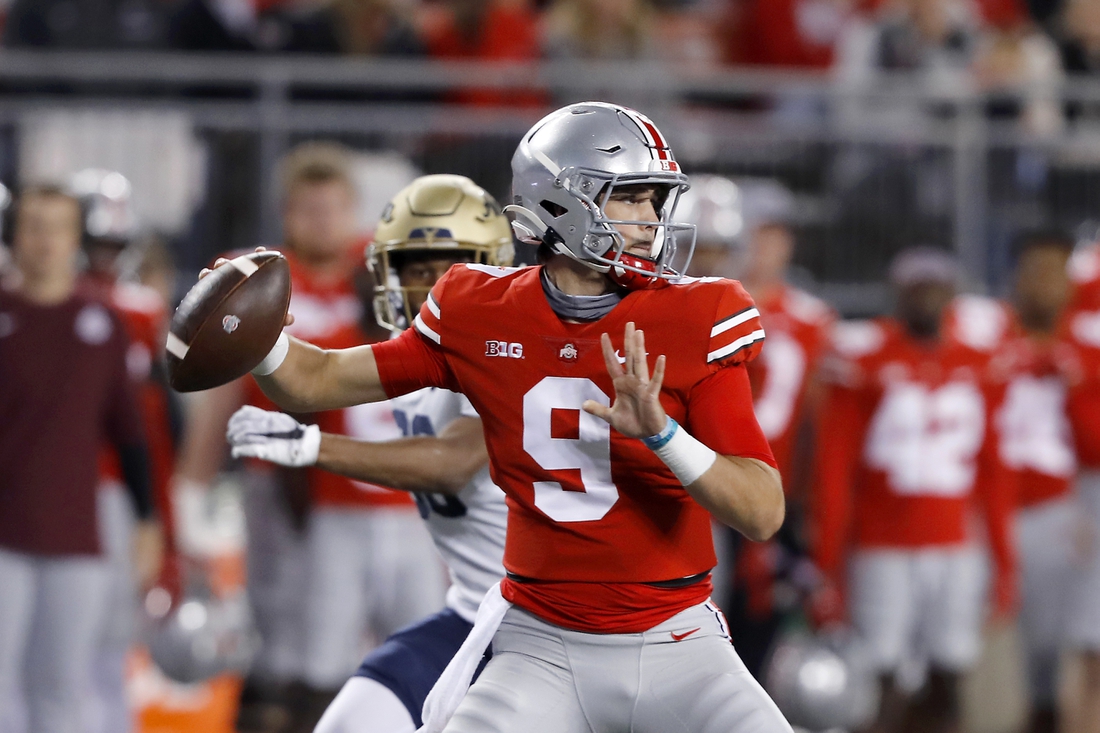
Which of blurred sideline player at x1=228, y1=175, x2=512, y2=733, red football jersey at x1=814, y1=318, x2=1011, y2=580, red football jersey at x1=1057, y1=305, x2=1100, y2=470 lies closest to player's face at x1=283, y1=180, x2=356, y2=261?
red football jersey at x1=814, y1=318, x2=1011, y2=580

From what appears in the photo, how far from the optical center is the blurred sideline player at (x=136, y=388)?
5766 millimetres

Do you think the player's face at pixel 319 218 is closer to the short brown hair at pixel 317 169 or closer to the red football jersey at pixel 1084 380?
the short brown hair at pixel 317 169

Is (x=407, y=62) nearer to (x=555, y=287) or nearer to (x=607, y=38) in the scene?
(x=607, y=38)

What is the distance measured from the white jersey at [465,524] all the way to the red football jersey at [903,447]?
120 inches

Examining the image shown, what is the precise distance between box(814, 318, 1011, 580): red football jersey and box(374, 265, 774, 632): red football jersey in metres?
3.59

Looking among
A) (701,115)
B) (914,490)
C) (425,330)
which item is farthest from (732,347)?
(701,115)

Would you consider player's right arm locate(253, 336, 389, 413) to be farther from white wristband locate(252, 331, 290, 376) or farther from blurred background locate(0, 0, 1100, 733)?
blurred background locate(0, 0, 1100, 733)

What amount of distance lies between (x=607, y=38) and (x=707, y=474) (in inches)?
206

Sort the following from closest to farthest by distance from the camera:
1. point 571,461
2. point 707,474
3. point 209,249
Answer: point 707,474 → point 571,461 → point 209,249

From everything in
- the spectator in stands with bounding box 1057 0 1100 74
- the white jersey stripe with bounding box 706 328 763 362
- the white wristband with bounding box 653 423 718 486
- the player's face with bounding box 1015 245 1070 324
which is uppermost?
the spectator in stands with bounding box 1057 0 1100 74

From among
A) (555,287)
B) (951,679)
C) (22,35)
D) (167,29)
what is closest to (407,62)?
(167,29)

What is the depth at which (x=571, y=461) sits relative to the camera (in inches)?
113

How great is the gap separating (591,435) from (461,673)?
505 millimetres

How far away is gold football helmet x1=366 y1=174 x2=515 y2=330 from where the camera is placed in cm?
366
